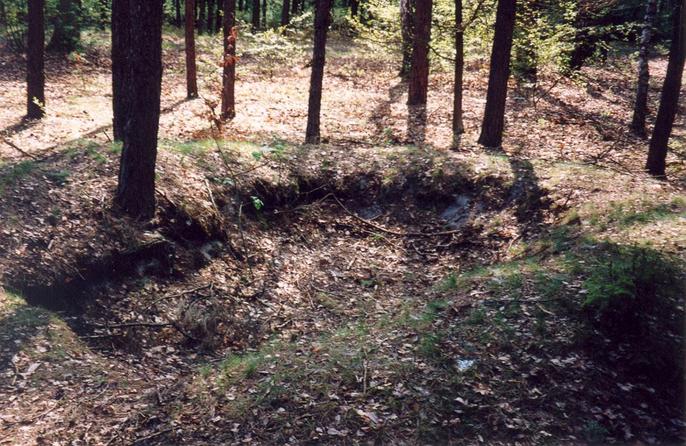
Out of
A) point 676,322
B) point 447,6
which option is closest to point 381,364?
point 676,322

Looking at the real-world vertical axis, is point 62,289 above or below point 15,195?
below

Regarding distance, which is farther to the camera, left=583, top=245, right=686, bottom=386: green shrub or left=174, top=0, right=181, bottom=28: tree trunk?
left=174, top=0, right=181, bottom=28: tree trunk

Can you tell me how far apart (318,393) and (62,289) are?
388 centimetres

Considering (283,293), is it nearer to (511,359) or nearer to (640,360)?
(511,359)

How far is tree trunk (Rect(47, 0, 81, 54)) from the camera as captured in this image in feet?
62.6

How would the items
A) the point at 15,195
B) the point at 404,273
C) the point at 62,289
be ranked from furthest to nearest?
1. the point at 404,273
2. the point at 15,195
3. the point at 62,289

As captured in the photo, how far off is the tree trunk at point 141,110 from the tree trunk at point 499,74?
23.9 ft

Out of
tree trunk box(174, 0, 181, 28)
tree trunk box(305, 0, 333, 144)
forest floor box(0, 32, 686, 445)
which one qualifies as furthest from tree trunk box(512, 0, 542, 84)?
tree trunk box(174, 0, 181, 28)

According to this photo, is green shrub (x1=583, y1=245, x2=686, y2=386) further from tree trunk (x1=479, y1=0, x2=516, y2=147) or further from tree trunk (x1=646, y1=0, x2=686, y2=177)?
tree trunk (x1=479, y1=0, x2=516, y2=147)

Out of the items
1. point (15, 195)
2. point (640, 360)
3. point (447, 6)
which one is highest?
point (447, 6)

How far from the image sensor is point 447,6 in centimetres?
1340

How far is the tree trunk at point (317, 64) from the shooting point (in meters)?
11.9

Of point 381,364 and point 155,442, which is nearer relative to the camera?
point 155,442

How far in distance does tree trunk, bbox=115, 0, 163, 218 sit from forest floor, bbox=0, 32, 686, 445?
1.12ft
